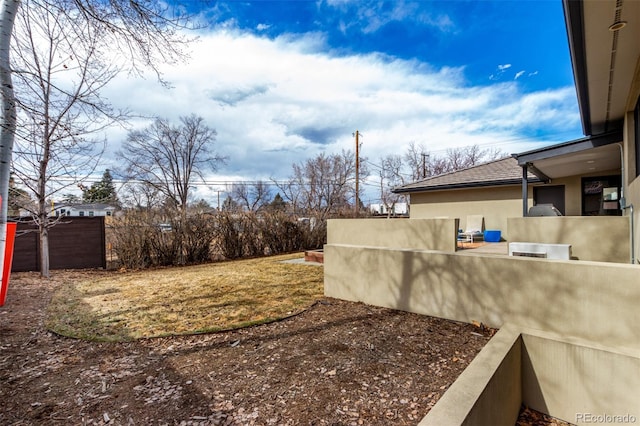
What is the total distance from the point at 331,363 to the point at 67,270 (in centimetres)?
965

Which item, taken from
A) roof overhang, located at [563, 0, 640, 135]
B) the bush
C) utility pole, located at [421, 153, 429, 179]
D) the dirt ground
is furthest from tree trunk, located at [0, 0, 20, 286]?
utility pole, located at [421, 153, 429, 179]

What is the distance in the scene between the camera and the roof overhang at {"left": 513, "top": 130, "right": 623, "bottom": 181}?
235 inches

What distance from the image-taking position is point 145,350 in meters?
3.37

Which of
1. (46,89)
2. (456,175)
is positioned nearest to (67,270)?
(46,89)

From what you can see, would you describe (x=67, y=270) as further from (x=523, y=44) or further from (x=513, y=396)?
(x=523, y=44)

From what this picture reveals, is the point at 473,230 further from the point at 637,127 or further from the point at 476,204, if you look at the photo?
the point at 637,127

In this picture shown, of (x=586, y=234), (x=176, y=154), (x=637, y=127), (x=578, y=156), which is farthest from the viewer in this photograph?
(x=176, y=154)

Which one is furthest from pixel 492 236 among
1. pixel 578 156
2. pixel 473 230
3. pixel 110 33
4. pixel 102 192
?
pixel 102 192

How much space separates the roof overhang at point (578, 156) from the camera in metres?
5.97

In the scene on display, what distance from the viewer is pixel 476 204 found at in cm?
1136

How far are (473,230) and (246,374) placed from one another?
9994mm

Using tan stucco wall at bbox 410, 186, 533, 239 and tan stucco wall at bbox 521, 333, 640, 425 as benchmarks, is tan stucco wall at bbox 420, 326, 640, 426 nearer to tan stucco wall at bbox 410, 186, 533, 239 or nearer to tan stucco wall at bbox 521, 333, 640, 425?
tan stucco wall at bbox 521, 333, 640, 425

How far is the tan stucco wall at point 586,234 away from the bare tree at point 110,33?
6648 mm

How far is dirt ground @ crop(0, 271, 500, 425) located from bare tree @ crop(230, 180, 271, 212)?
889 inches
